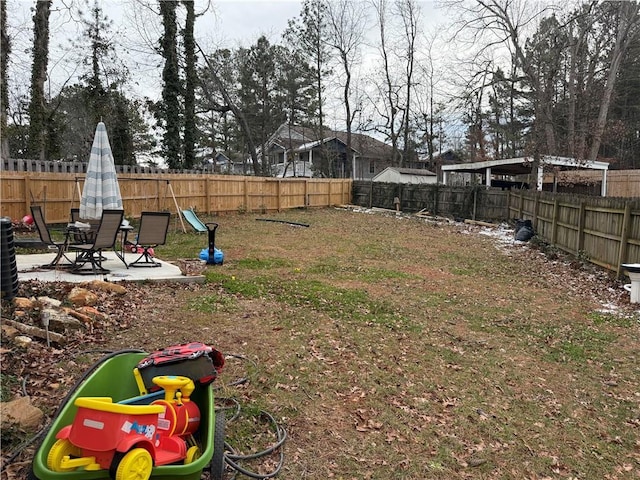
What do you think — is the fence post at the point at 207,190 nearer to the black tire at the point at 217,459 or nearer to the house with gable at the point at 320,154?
Result: the black tire at the point at 217,459

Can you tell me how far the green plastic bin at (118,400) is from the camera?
1.75 m

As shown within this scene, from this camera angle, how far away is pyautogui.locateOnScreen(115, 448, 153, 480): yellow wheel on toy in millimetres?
1717

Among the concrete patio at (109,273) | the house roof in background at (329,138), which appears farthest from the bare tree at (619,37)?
the concrete patio at (109,273)

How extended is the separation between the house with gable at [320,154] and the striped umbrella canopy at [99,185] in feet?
88.9

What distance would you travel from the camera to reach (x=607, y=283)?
7574 mm

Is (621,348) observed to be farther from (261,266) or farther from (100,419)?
(261,266)

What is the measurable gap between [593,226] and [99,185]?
29.8 ft

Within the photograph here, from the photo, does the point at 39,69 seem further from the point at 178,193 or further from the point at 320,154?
the point at 320,154

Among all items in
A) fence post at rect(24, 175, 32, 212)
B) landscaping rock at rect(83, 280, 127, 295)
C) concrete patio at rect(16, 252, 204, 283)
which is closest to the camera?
landscaping rock at rect(83, 280, 127, 295)

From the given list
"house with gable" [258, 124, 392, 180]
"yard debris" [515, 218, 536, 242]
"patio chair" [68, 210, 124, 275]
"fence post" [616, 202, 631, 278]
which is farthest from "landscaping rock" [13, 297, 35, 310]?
"house with gable" [258, 124, 392, 180]

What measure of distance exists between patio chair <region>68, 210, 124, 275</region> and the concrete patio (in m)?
0.15

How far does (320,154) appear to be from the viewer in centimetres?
3641

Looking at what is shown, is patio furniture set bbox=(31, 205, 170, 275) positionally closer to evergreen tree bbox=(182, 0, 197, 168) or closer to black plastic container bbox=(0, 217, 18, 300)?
black plastic container bbox=(0, 217, 18, 300)

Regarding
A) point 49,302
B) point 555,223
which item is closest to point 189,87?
point 555,223
